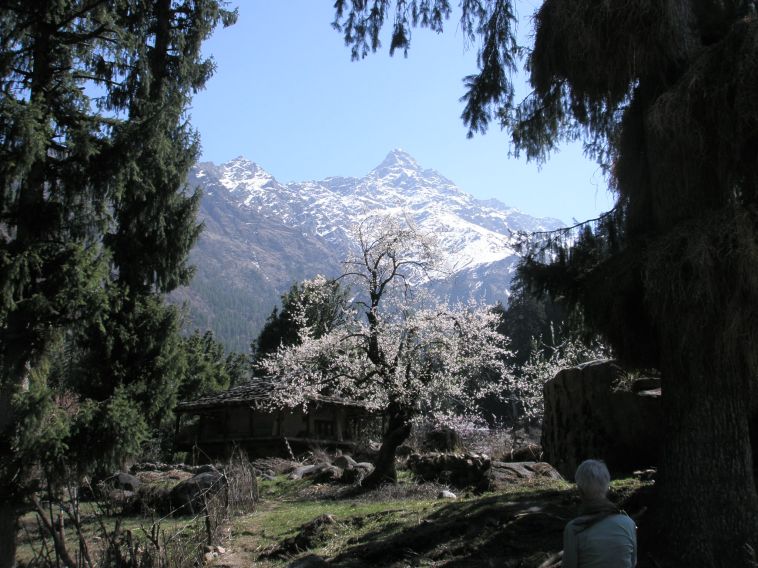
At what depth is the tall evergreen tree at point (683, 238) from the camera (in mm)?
4816

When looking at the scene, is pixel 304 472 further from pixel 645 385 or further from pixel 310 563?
pixel 310 563

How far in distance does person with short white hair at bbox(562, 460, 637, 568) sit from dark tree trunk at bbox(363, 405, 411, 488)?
10.6 metres

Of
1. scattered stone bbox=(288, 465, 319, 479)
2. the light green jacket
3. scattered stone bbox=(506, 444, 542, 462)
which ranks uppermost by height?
the light green jacket

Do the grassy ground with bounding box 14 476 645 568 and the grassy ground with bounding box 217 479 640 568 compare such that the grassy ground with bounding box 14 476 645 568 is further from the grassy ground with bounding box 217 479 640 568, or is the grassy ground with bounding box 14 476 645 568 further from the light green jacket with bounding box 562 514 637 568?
the light green jacket with bounding box 562 514 637 568

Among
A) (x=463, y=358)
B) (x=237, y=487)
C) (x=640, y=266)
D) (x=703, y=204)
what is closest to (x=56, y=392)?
(x=237, y=487)

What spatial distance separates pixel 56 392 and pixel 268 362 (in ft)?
28.4

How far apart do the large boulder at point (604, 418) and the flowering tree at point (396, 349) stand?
396 centimetres

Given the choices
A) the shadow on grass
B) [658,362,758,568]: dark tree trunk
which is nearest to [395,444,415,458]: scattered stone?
the shadow on grass

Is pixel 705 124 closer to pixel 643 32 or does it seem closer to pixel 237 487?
pixel 643 32

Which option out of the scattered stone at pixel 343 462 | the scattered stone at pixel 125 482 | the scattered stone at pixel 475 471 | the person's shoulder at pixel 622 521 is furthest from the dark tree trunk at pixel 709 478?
the scattered stone at pixel 343 462

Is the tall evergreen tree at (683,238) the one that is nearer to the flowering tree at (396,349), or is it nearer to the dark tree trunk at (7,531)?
the dark tree trunk at (7,531)

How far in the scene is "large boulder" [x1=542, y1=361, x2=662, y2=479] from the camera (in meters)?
9.54

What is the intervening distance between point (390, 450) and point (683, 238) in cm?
1000

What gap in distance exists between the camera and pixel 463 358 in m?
15.5
